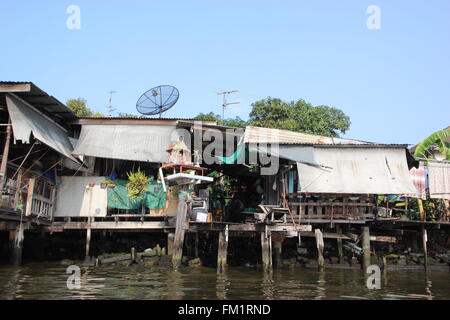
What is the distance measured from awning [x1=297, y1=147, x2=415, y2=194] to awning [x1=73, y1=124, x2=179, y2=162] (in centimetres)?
503

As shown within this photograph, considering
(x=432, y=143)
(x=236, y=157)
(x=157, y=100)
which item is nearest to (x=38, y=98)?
(x=157, y=100)

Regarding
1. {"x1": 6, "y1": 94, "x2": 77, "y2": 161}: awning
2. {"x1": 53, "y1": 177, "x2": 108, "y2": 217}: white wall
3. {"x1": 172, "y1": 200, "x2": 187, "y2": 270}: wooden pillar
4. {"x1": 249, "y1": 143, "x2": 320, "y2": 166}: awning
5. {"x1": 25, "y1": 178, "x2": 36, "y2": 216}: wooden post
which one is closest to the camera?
{"x1": 6, "y1": 94, "x2": 77, "y2": 161}: awning

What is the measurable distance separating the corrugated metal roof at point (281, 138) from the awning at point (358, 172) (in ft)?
2.69

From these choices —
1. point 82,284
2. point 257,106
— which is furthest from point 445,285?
point 257,106

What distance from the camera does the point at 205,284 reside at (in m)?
11.7

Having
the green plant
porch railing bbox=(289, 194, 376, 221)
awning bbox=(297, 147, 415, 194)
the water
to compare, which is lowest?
the water

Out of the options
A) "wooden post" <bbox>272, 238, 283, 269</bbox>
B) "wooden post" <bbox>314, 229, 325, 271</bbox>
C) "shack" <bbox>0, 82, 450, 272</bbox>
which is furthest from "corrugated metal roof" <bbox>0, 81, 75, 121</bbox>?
"wooden post" <bbox>314, 229, 325, 271</bbox>

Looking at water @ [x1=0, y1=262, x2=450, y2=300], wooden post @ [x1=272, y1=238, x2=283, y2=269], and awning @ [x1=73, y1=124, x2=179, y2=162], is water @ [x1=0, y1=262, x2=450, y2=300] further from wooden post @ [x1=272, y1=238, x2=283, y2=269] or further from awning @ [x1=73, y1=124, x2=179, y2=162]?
awning @ [x1=73, y1=124, x2=179, y2=162]

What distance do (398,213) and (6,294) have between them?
15586mm

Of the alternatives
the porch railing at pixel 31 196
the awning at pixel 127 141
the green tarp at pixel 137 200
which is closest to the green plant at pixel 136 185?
the green tarp at pixel 137 200

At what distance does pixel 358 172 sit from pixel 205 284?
7743 millimetres

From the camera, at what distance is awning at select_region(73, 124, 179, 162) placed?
54.5 feet
